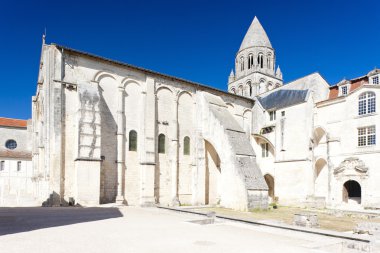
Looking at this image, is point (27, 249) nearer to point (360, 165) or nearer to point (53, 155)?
point (53, 155)

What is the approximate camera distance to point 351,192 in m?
25.1

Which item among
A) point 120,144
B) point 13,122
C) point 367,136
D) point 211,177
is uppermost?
point 13,122

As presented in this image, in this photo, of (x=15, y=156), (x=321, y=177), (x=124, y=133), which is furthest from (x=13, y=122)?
(x=321, y=177)

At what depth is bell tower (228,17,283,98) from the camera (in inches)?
1763

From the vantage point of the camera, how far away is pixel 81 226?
10086mm

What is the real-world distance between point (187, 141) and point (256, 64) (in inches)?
986

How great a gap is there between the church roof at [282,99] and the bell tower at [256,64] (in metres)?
14.3

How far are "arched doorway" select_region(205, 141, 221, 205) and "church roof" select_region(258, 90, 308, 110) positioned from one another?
310 inches

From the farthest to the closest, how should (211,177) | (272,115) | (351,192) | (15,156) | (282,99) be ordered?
(15,156) < (272,115) < (282,99) < (351,192) < (211,177)

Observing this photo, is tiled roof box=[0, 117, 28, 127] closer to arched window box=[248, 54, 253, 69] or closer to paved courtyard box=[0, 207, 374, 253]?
paved courtyard box=[0, 207, 374, 253]

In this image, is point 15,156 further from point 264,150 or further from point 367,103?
point 367,103

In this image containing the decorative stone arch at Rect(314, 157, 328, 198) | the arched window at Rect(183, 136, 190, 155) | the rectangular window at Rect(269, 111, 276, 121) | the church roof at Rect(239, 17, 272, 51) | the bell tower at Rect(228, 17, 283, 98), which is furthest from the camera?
the church roof at Rect(239, 17, 272, 51)

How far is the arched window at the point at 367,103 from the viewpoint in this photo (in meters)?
21.4

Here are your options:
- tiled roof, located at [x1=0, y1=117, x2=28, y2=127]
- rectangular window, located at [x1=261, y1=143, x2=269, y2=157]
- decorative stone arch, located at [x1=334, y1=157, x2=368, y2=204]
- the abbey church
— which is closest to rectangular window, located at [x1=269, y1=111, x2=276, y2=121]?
the abbey church
